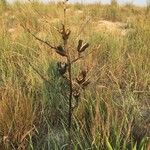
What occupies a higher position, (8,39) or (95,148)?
(8,39)

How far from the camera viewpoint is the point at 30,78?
292cm

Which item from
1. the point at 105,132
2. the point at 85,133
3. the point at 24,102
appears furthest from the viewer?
the point at 24,102

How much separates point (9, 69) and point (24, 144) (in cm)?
100

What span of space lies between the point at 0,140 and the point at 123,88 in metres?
1.29

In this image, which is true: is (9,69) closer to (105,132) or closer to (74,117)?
(74,117)

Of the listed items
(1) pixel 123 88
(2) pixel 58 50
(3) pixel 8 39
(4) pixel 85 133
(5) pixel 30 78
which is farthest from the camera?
(3) pixel 8 39

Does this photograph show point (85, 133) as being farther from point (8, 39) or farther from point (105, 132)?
point (8, 39)

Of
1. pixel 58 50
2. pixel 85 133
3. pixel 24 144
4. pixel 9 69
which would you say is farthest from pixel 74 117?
pixel 9 69

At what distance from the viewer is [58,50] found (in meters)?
1.52

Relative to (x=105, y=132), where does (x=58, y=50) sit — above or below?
above

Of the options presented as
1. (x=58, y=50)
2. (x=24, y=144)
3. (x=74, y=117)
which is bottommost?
(x=24, y=144)

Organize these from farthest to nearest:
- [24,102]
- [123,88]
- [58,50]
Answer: [123,88]
[24,102]
[58,50]

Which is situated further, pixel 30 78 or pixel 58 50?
pixel 30 78

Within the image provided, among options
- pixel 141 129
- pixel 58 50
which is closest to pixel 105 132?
pixel 141 129
